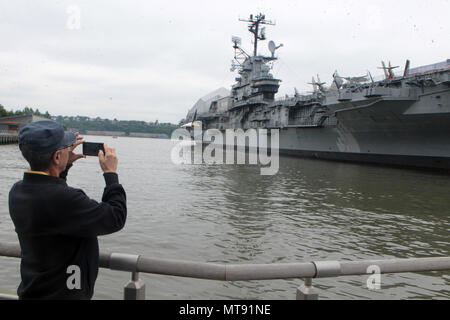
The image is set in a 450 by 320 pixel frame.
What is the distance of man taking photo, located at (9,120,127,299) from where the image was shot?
1.81 meters

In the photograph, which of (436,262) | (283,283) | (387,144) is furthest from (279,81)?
(436,262)

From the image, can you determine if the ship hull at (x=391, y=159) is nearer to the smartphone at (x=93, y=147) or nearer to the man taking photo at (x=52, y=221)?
the smartphone at (x=93, y=147)

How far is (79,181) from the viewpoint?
16422 mm

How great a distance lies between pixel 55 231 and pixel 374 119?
1061 inches

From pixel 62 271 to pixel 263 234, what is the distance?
693cm

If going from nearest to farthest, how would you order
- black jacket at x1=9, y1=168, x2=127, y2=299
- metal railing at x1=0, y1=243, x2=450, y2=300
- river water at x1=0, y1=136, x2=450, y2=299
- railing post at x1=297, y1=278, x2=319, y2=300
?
1. black jacket at x1=9, y1=168, x2=127, y2=299
2. metal railing at x1=0, y1=243, x2=450, y2=300
3. railing post at x1=297, y1=278, x2=319, y2=300
4. river water at x1=0, y1=136, x2=450, y2=299


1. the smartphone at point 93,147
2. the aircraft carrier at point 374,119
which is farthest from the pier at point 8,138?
the smartphone at point 93,147

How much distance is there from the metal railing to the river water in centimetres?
326

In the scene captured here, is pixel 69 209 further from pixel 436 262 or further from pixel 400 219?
pixel 400 219

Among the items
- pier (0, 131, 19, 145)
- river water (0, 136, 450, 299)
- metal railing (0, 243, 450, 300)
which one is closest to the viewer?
metal railing (0, 243, 450, 300)

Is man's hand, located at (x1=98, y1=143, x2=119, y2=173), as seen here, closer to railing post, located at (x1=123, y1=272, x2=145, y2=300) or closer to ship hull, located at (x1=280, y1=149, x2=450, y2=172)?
railing post, located at (x1=123, y1=272, x2=145, y2=300)

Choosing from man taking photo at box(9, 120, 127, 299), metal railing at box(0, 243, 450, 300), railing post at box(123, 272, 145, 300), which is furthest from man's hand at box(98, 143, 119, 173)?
railing post at box(123, 272, 145, 300)

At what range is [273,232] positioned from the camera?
8617 mm

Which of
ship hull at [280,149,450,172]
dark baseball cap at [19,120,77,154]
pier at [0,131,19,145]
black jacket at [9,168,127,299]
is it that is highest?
pier at [0,131,19,145]
